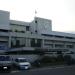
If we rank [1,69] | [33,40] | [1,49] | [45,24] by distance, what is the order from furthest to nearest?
1. [45,24]
2. [33,40]
3. [1,49]
4. [1,69]

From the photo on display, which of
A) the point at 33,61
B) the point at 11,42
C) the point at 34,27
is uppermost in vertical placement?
the point at 34,27

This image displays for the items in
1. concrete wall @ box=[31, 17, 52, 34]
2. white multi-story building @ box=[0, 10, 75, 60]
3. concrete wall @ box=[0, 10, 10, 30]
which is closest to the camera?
white multi-story building @ box=[0, 10, 75, 60]

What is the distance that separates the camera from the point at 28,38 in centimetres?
5516

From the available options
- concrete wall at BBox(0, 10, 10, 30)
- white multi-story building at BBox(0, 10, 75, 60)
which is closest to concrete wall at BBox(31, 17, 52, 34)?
white multi-story building at BBox(0, 10, 75, 60)

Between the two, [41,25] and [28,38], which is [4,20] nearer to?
[28,38]

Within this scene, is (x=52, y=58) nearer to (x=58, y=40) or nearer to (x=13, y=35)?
(x=13, y=35)

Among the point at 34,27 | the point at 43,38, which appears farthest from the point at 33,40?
the point at 34,27

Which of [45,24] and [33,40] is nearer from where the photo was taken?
[33,40]

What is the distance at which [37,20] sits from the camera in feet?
220

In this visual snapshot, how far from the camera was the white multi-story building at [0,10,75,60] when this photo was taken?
154ft

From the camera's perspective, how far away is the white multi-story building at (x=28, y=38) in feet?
154

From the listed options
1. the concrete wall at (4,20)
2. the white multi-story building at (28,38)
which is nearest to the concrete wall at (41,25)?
the white multi-story building at (28,38)

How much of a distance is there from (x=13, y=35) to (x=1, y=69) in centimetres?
3029

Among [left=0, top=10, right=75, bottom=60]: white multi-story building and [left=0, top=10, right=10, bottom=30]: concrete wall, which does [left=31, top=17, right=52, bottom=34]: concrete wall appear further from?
[left=0, top=10, right=10, bottom=30]: concrete wall
